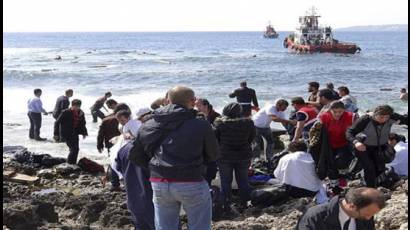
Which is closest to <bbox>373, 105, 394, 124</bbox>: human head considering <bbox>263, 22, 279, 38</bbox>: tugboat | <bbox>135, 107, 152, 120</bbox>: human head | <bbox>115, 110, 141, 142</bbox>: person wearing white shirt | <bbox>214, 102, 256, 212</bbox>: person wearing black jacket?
<bbox>214, 102, 256, 212</bbox>: person wearing black jacket

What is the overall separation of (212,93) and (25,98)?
8030mm

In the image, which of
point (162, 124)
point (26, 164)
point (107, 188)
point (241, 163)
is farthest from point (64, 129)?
point (162, 124)

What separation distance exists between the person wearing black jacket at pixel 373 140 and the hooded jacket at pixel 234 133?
44.2 inches

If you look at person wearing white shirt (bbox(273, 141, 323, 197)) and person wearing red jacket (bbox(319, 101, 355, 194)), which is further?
person wearing red jacket (bbox(319, 101, 355, 194))

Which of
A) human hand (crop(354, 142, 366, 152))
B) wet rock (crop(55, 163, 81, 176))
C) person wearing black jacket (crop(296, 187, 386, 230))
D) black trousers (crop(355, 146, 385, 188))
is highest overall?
person wearing black jacket (crop(296, 187, 386, 230))

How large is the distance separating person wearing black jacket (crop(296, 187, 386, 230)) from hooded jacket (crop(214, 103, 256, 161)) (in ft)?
9.87

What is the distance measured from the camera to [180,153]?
4469 millimetres

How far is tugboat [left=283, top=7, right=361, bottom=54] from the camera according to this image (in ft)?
190

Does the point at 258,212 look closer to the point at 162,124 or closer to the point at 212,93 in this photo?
the point at 162,124

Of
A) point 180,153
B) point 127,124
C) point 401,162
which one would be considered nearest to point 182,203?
point 180,153

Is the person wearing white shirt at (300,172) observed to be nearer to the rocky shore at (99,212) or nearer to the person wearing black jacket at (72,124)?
the rocky shore at (99,212)

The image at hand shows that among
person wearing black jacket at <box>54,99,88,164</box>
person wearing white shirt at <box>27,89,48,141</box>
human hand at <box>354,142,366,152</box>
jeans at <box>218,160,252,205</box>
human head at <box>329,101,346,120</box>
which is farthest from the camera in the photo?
person wearing white shirt at <box>27,89,48,141</box>

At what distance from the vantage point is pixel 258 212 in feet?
22.6

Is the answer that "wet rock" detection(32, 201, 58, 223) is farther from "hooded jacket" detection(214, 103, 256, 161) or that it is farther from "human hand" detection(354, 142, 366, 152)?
"human hand" detection(354, 142, 366, 152)
